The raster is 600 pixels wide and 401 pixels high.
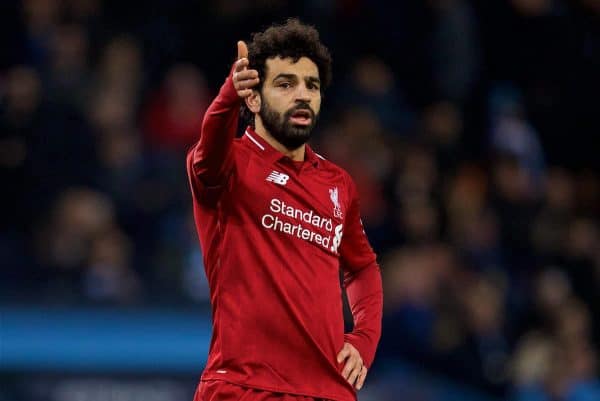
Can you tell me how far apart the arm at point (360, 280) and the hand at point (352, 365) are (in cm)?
15

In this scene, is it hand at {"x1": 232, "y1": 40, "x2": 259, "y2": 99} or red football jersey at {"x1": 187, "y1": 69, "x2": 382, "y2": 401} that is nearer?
hand at {"x1": 232, "y1": 40, "x2": 259, "y2": 99}

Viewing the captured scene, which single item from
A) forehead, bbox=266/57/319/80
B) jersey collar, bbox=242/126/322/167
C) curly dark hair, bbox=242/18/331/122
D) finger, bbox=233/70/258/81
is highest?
curly dark hair, bbox=242/18/331/122

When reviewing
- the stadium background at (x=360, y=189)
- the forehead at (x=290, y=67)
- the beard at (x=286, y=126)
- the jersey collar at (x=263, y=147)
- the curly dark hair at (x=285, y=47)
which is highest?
the curly dark hair at (x=285, y=47)

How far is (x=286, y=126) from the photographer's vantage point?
464 centimetres

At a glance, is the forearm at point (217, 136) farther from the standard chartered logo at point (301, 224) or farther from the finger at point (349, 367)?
the finger at point (349, 367)

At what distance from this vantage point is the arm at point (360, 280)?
4902 mm

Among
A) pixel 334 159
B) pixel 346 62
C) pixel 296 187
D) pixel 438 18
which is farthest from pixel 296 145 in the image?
pixel 438 18

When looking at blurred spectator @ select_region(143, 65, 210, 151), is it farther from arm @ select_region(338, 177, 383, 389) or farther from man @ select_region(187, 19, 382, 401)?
man @ select_region(187, 19, 382, 401)

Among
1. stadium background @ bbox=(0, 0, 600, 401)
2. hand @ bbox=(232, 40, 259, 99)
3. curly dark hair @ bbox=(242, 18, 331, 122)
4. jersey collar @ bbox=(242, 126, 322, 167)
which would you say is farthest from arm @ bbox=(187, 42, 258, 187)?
stadium background @ bbox=(0, 0, 600, 401)

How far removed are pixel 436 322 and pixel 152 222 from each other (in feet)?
7.31

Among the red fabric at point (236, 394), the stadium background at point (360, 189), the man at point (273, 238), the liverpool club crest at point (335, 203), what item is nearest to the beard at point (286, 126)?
the man at point (273, 238)

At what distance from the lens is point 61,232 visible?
841 cm

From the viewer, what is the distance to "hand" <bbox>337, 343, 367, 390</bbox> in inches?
180

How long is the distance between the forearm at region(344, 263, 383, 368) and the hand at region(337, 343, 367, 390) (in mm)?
85
